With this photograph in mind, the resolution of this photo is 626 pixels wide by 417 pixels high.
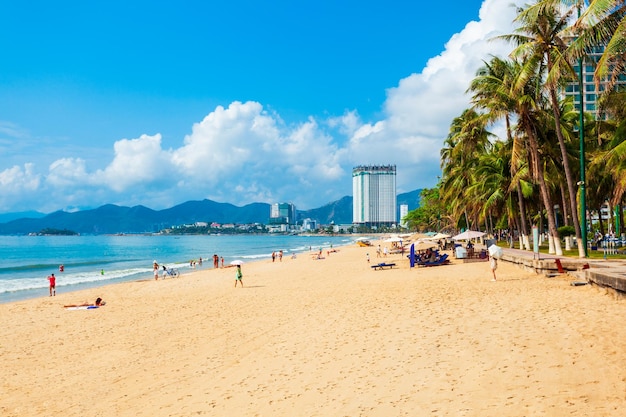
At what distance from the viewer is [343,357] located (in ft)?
28.4

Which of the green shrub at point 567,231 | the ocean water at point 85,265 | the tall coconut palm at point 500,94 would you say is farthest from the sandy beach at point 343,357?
the green shrub at point 567,231

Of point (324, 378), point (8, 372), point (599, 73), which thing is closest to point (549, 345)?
point (324, 378)

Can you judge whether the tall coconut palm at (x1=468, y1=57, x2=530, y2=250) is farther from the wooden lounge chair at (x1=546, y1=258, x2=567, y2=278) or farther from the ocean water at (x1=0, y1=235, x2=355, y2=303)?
the ocean water at (x1=0, y1=235, x2=355, y2=303)

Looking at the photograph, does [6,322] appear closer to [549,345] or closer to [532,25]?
[549,345]

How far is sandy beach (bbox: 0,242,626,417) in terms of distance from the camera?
6262 mm

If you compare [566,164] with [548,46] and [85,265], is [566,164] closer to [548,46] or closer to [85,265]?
[548,46]

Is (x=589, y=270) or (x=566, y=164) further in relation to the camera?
(x=566, y=164)

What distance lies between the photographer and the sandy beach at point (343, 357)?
20.5 feet

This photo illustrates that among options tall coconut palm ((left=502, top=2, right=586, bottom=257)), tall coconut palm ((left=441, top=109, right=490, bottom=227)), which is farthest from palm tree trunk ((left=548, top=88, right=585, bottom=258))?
tall coconut palm ((left=441, top=109, right=490, bottom=227))

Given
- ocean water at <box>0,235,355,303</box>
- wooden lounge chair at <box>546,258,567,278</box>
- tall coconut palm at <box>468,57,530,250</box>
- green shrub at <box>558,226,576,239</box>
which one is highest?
tall coconut palm at <box>468,57,530,250</box>

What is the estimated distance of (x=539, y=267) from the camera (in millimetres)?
18172

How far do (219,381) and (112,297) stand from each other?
641 inches

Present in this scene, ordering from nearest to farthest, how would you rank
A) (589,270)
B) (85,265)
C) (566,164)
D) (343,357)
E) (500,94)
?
(343,357) < (589,270) < (566,164) < (500,94) < (85,265)

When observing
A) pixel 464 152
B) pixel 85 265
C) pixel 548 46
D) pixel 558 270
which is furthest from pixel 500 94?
pixel 85 265
